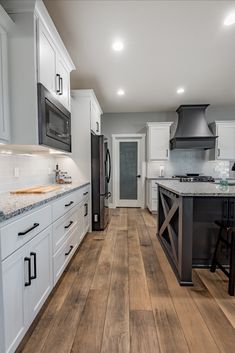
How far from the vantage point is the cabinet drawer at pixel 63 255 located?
5.98 ft

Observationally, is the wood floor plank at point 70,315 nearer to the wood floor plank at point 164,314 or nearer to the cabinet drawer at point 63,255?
the cabinet drawer at point 63,255

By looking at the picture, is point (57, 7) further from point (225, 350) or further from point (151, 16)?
point (225, 350)

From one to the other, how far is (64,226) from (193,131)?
13.5ft

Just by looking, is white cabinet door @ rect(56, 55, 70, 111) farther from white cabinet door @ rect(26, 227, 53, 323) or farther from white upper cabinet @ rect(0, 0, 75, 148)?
white cabinet door @ rect(26, 227, 53, 323)

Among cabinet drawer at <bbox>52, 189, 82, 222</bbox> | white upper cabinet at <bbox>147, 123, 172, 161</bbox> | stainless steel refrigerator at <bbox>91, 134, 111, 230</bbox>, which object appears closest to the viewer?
cabinet drawer at <bbox>52, 189, 82, 222</bbox>

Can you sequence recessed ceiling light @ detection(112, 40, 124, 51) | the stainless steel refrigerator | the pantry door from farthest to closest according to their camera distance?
the pantry door
the stainless steel refrigerator
recessed ceiling light @ detection(112, 40, 124, 51)

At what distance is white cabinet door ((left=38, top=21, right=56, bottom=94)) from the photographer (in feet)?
5.83

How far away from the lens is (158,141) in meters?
5.14

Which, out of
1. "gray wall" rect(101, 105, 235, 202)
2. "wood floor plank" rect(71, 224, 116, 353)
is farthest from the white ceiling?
"wood floor plank" rect(71, 224, 116, 353)

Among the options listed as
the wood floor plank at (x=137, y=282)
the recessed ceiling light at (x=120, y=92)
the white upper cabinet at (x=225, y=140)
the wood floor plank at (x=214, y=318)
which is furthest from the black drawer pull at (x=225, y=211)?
the white upper cabinet at (x=225, y=140)

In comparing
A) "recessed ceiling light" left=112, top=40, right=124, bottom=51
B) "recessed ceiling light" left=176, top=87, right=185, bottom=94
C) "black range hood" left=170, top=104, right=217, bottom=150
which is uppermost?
"recessed ceiling light" left=176, top=87, right=185, bottom=94

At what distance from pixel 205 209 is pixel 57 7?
8.69 feet

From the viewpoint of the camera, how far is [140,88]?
157 inches

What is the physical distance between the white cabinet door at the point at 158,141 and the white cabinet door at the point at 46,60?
338cm
